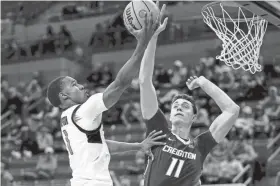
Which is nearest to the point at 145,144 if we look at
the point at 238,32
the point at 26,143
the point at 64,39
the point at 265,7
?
the point at 265,7

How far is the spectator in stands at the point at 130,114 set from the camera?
12.5 metres

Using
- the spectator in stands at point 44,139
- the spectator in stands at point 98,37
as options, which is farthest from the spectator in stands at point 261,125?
the spectator in stands at point 98,37

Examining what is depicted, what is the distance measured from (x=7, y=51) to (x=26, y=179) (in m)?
6.28

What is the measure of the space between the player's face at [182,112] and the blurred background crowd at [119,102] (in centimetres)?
474

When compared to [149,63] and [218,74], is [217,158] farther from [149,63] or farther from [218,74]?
[149,63]

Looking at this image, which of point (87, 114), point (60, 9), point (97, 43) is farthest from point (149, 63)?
point (60, 9)

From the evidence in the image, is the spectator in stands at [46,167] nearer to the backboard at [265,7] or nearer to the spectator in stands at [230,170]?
the spectator in stands at [230,170]

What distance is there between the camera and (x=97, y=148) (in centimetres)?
402

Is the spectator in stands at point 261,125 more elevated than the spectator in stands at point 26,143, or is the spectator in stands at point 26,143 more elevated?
the spectator in stands at point 261,125

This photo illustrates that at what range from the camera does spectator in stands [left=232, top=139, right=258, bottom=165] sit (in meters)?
9.44

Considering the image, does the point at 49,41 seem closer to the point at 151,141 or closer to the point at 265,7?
the point at 265,7

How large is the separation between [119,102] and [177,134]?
29.2 ft

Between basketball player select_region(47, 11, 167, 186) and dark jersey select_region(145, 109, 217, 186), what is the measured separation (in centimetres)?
49

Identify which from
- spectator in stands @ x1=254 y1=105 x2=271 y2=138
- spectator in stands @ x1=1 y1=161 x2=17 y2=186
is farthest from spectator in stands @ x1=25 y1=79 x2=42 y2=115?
spectator in stands @ x1=254 y1=105 x2=271 y2=138
